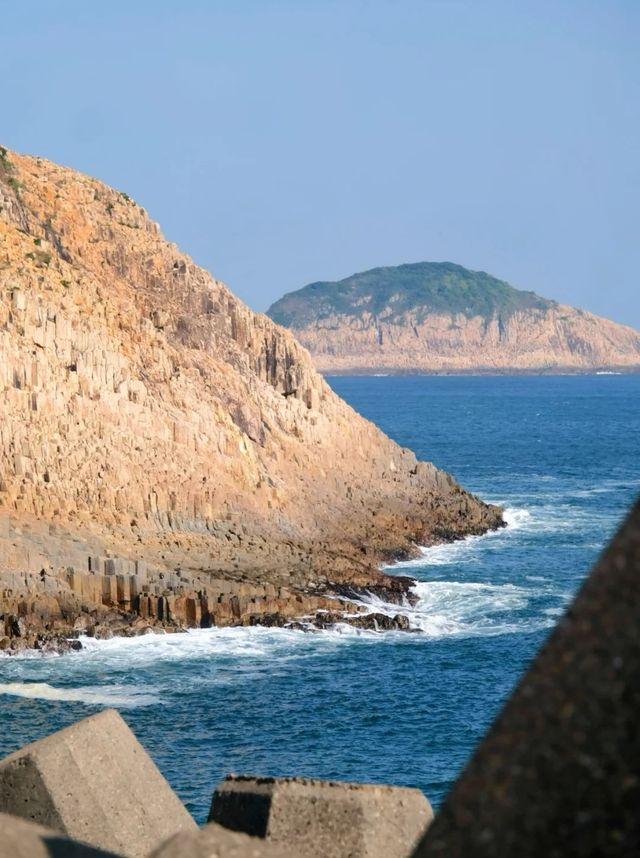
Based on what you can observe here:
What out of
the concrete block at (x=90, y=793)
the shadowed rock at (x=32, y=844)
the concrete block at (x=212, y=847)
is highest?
the concrete block at (x=212, y=847)

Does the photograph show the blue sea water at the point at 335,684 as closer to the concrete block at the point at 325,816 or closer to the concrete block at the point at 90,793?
the concrete block at the point at 90,793

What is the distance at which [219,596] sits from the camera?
47.3 m

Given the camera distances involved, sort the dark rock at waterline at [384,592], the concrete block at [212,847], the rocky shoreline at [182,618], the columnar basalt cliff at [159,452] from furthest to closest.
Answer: the dark rock at waterline at [384,592] < the columnar basalt cliff at [159,452] < the rocky shoreline at [182,618] < the concrete block at [212,847]

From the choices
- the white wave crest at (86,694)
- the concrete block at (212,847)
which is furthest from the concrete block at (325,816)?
the white wave crest at (86,694)

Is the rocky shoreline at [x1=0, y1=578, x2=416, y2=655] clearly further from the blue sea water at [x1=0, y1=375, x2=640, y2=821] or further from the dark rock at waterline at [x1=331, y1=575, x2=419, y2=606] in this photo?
the blue sea water at [x1=0, y1=375, x2=640, y2=821]

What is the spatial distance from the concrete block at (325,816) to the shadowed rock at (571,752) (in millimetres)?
3336

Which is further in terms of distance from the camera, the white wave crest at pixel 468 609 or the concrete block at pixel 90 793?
the white wave crest at pixel 468 609

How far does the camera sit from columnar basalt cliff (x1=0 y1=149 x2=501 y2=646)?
4766cm

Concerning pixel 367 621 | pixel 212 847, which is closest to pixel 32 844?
pixel 212 847

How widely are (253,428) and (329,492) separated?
405 cm

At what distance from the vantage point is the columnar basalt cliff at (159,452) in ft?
156

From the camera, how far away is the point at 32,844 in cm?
718

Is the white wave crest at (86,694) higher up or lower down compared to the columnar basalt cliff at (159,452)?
lower down

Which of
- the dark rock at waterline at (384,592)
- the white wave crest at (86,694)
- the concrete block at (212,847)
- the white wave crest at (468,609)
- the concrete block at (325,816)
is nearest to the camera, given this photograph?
the concrete block at (212,847)
